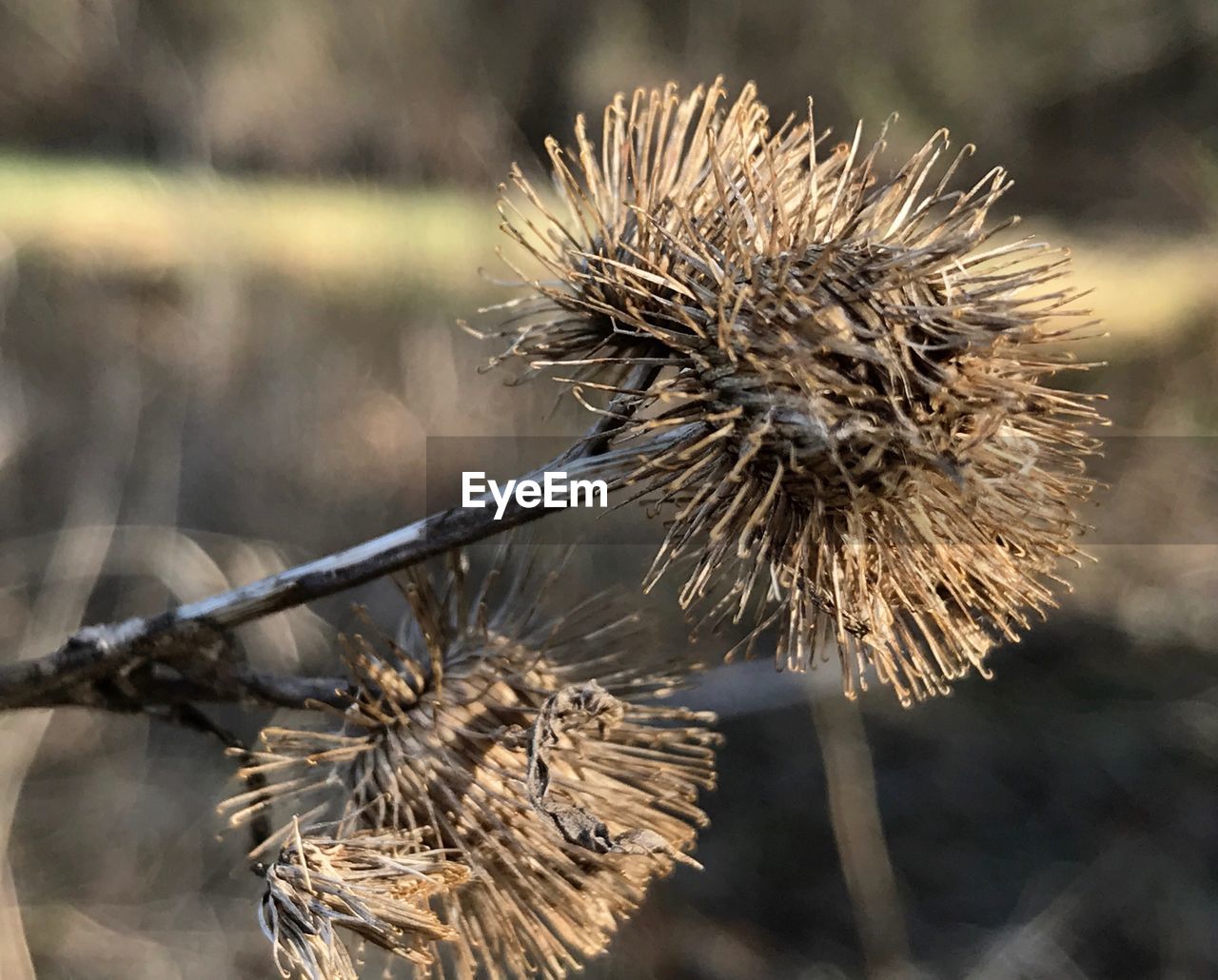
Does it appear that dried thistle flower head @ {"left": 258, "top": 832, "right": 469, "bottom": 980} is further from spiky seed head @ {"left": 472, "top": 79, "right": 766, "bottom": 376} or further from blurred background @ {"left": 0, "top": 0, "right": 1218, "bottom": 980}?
blurred background @ {"left": 0, "top": 0, "right": 1218, "bottom": 980}

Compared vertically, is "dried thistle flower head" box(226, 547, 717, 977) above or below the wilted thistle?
below

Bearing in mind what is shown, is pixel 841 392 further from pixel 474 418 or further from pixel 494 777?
pixel 474 418

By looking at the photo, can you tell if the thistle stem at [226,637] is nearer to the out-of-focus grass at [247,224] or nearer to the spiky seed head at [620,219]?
the spiky seed head at [620,219]

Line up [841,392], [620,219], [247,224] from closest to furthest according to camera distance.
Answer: [841,392] < [620,219] < [247,224]

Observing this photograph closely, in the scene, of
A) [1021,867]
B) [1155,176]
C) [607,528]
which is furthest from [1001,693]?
[1155,176]

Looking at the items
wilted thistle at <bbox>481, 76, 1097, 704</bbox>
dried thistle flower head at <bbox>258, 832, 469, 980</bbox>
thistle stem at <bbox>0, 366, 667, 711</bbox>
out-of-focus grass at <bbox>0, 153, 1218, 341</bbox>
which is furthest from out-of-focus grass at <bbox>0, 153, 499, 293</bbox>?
dried thistle flower head at <bbox>258, 832, 469, 980</bbox>

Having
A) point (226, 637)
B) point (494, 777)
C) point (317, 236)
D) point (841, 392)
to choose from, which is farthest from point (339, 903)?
point (317, 236)
